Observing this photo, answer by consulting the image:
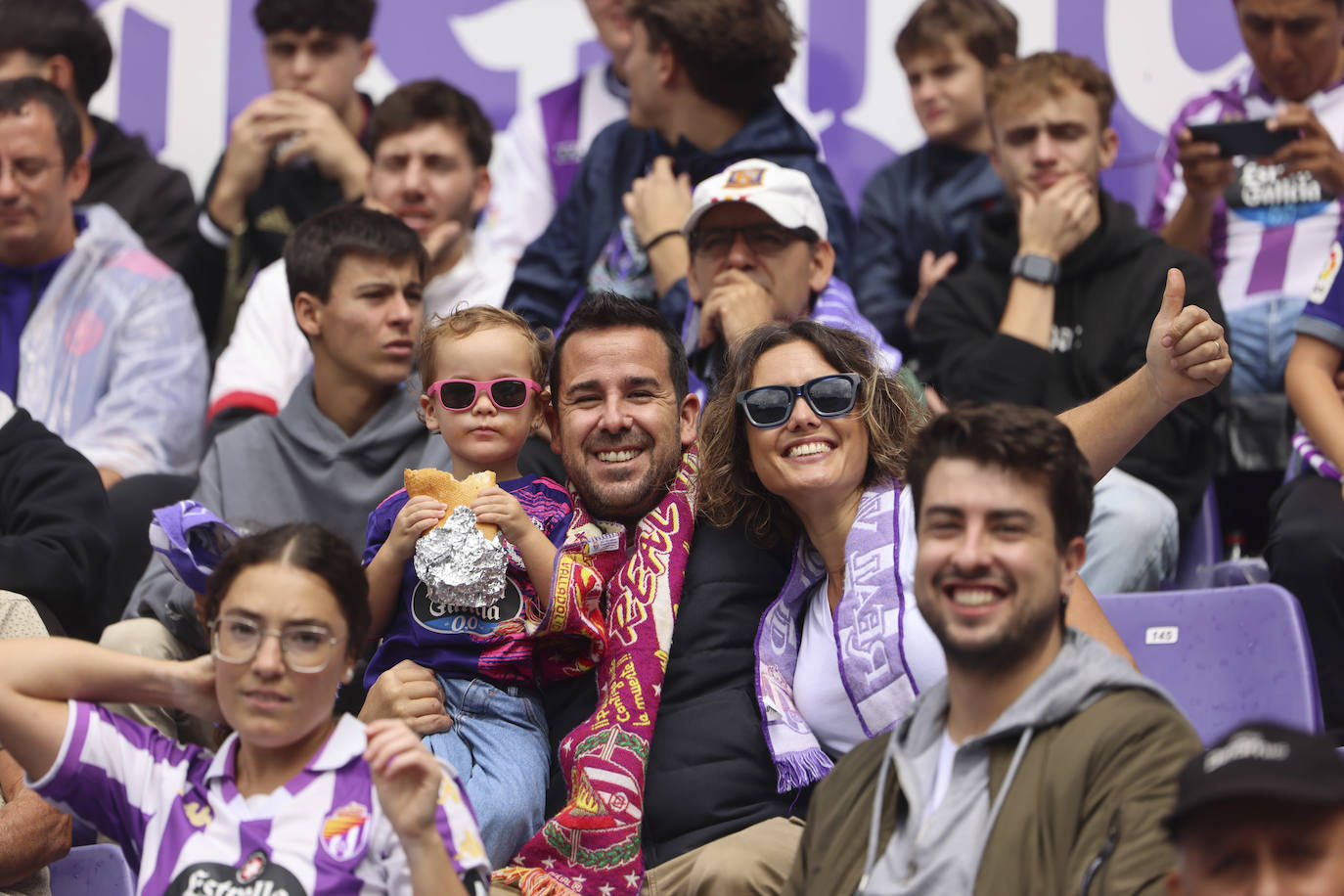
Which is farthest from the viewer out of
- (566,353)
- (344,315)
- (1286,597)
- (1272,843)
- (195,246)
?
(195,246)

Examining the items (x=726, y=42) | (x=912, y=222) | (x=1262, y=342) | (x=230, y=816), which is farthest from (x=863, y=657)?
(x=912, y=222)

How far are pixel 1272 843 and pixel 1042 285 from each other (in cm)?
262

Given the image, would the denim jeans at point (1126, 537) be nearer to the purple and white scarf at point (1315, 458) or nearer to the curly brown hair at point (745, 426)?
the purple and white scarf at point (1315, 458)

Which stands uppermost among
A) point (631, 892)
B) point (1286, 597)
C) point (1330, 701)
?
point (1286, 597)

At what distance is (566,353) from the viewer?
343 cm

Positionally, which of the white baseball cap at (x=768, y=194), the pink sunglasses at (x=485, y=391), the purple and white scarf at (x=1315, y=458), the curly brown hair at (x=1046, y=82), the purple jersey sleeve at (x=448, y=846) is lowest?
the purple jersey sleeve at (x=448, y=846)

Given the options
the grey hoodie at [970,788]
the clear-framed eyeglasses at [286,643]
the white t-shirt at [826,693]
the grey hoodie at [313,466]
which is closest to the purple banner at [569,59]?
the grey hoodie at [313,466]

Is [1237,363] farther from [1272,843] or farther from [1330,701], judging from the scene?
[1272,843]

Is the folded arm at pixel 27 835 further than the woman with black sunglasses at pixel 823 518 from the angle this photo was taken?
No

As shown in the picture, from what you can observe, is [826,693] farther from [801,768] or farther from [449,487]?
[449,487]

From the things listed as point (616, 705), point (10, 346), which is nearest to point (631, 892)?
point (616, 705)

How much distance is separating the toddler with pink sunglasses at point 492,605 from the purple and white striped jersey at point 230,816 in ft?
1.51

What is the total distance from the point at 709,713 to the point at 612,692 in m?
0.19

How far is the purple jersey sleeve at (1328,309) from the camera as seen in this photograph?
153 inches
